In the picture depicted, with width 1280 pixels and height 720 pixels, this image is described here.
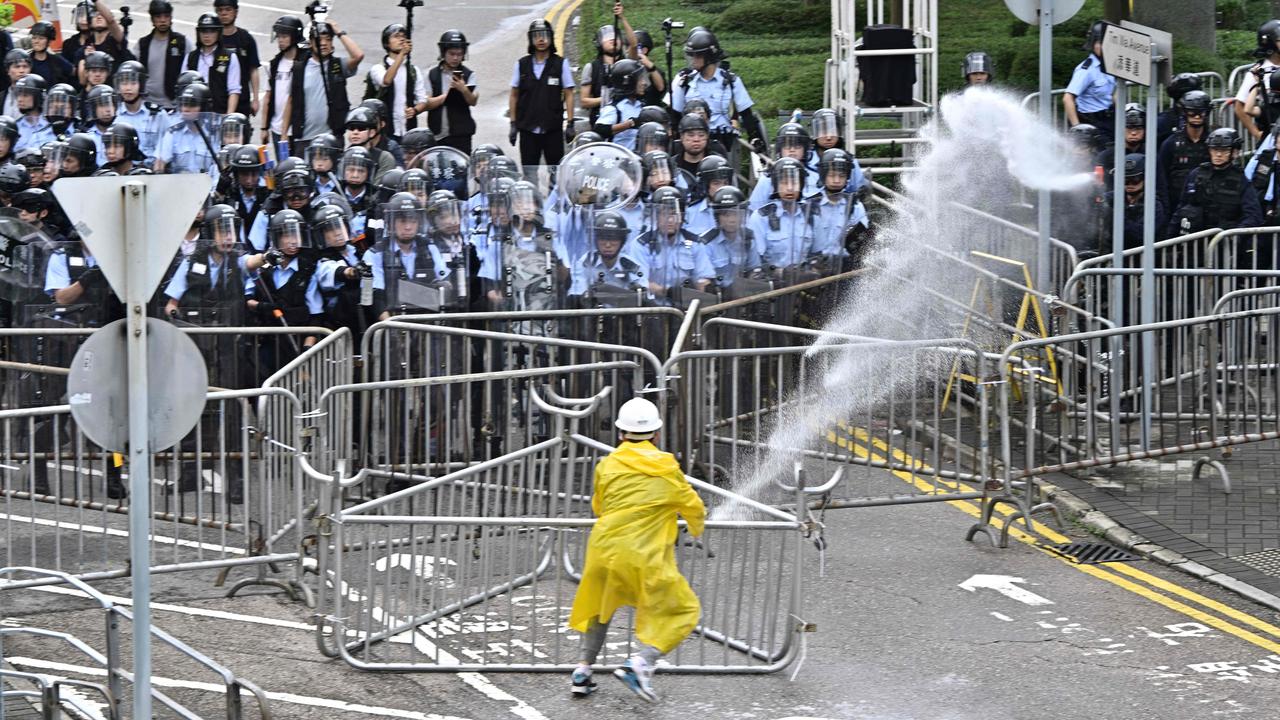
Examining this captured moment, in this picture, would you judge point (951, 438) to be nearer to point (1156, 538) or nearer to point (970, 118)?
point (1156, 538)

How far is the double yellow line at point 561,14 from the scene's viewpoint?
30.5 meters

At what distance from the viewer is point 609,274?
14414 mm

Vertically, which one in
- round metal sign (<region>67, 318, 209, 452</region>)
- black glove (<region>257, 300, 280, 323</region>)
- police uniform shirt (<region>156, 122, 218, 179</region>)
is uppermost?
police uniform shirt (<region>156, 122, 218, 179</region>)

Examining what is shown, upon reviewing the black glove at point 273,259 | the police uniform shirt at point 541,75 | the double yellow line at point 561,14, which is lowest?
the black glove at point 273,259

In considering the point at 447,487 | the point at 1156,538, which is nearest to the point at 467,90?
the point at 447,487

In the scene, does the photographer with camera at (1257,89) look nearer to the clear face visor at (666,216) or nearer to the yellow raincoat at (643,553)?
the clear face visor at (666,216)

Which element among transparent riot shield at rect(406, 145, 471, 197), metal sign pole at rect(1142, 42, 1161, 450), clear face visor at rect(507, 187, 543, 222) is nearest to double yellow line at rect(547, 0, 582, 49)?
transparent riot shield at rect(406, 145, 471, 197)

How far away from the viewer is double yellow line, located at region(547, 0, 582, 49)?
100 ft

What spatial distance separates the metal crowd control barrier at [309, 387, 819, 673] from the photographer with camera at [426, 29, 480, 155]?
860 cm

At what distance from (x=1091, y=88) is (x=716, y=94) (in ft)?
11.4

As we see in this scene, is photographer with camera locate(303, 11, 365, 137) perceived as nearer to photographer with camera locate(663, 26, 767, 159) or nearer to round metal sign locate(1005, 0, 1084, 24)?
photographer with camera locate(663, 26, 767, 159)

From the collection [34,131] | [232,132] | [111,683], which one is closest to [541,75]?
[232,132]

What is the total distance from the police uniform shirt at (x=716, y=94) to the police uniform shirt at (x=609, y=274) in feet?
14.3

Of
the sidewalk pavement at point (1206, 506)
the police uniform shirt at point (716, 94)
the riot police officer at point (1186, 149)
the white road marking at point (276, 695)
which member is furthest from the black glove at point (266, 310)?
the riot police officer at point (1186, 149)
